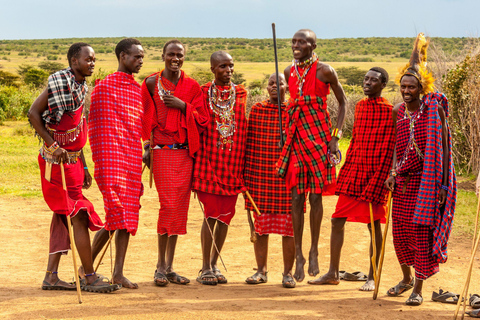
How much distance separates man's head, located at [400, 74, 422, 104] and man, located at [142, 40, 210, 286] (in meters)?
2.16

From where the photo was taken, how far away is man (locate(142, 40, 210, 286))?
636 centimetres

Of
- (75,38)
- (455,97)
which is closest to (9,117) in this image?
(455,97)

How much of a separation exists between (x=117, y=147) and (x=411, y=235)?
324 centimetres

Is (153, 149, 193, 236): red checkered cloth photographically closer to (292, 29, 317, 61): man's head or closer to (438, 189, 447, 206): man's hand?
(292, 29, 317, 61): man's head

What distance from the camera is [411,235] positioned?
6.14m

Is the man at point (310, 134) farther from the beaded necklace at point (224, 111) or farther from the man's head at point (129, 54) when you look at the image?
the man's head at point (129, 54)

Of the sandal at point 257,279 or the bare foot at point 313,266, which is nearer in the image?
the bare foot at point 313,266

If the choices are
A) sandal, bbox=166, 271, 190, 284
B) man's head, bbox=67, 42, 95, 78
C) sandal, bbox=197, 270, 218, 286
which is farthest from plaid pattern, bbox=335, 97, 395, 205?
man's head, bbox=67, 42, 95, 78

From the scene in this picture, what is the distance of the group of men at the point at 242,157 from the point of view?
5.88m

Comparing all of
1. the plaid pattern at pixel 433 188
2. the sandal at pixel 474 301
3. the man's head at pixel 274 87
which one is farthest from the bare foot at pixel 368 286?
the man's head at pixel 274 87

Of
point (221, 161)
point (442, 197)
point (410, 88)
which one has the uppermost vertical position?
point (410, 88)

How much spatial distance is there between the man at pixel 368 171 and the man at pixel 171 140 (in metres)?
1.70

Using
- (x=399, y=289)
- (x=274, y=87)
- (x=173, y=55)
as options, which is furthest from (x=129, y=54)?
(x=399, y=289)

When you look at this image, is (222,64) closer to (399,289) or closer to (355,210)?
(355,210)
